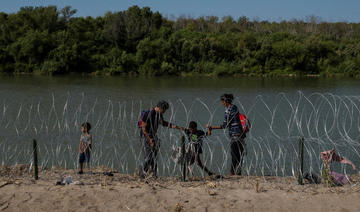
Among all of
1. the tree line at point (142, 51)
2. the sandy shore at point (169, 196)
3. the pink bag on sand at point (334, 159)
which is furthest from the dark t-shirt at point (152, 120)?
the tree line at point (142, 51)

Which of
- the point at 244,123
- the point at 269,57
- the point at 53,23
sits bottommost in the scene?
the point at 244,123

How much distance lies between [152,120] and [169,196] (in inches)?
53.4

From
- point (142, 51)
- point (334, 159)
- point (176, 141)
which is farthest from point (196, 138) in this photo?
point (142, 51)

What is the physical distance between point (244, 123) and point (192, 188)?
1438 millimetres

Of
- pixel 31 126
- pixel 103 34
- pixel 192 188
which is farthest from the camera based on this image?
pixel 103 34

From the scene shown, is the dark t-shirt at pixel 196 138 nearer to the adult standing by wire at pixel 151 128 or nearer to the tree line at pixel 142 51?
the adult standing by wire at pixel 151 128

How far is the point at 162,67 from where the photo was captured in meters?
48.5

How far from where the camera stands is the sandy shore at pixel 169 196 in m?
5.01

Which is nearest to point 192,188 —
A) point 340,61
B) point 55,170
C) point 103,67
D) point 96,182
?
point 96,182

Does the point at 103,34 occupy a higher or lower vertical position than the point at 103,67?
higher

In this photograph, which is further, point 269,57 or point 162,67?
point 269,57

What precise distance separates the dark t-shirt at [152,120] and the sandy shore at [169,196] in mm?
812

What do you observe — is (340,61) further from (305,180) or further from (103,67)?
(305,180)

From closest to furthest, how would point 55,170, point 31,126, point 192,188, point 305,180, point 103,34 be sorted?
point 192,188
point 305,180
point 55,170
point 31,126
point 103,34
